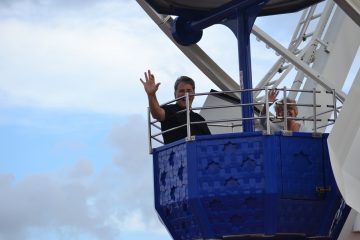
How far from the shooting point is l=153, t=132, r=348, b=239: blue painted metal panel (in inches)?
867

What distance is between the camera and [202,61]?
28.8 meters

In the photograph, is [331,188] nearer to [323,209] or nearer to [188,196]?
[323,209]

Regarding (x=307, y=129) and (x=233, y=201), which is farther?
(x=307, y=129)

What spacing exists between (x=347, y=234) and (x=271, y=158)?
2.54m

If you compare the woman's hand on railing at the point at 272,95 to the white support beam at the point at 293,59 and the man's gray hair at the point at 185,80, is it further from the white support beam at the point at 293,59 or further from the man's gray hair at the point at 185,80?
the white support beam at the point at 293,59

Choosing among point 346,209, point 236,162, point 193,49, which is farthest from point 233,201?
point 193,49

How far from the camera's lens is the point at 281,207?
22062mm

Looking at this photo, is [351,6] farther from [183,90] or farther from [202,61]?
[202,61]

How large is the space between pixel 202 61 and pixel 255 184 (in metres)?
7.40

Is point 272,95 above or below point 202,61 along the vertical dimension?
below

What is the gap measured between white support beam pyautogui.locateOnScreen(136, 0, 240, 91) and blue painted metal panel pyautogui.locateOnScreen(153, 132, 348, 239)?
6496mm

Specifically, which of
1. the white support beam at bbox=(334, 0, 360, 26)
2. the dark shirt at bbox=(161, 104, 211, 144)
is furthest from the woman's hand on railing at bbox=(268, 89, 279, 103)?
the white support beam at bbox=(334, 0, 360, 26)

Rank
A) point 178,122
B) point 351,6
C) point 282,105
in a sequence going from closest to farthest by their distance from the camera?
1. point 351,6
2. point 282,105
3. point 178,122

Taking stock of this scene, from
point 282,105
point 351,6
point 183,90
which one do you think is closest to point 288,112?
point 282,105
